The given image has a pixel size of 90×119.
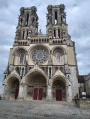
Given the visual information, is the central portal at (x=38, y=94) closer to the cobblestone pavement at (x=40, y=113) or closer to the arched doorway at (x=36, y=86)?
the arched doorway at (x=36, y=86)

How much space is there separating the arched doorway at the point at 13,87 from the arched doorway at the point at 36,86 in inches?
109

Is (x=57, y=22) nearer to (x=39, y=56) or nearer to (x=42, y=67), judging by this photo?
(x=39, y=56)

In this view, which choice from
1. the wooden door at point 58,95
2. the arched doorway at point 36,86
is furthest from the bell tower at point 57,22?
the wooden door at point 58,95

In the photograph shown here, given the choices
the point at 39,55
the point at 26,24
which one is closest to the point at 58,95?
the point at 39,55

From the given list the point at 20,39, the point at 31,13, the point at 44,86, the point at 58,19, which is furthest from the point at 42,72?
the point at 31,13

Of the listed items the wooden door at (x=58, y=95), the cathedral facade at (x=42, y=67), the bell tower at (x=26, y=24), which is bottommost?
the wooden door at (x=58, y=95)

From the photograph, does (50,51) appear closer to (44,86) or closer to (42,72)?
(42,72)

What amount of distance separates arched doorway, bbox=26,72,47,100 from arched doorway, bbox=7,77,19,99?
2.76 metres

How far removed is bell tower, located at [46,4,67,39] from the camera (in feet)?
89.5

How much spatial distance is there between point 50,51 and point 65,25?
32.3 ft

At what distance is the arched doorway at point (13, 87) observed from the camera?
21.9m

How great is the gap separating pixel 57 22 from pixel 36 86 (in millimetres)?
18680

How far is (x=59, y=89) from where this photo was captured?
22.0 m

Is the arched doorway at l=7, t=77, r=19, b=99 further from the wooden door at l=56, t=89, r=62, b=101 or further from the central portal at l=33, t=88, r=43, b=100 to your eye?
the wooden door at l=56, t=89, r=62, b=101
